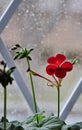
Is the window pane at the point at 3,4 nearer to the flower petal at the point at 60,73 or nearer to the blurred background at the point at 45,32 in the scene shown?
the blurred background at the point at 45,32

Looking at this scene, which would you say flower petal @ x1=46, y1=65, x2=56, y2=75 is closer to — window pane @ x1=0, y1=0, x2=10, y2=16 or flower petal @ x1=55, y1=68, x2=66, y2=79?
flower petal @ x1=55, y1=68, x2=66, y2=79

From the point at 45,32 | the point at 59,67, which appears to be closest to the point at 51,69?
the point at 59,67

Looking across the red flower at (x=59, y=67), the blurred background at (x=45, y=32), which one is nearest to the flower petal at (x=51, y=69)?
the red flower at (x=59, y=67)

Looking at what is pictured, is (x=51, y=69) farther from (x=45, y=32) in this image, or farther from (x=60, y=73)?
(x=45, y=32)

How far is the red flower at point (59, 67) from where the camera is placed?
880mm

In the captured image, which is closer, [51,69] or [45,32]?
[51,69]

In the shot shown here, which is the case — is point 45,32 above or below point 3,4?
below

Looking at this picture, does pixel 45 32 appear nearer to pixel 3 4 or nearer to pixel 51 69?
pixel 3 4

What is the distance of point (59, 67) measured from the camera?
889mm

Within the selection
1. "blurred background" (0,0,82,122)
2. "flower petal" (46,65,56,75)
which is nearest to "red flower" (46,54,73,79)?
"flower petal" (46,65,56,75)

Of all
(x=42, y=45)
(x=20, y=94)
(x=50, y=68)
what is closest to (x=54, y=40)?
(x=42, y=45)

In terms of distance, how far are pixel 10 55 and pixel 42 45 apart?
13 cm

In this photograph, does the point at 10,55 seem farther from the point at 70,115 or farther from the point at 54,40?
the point at 70,115

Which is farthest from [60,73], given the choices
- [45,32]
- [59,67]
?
[45,32]
